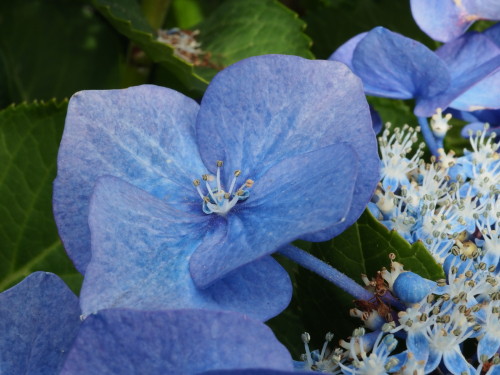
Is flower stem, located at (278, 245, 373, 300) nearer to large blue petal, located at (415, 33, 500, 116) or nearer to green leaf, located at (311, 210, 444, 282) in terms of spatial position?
green leaf, located at (311, 210, 444, 282)

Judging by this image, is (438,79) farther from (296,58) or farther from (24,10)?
(24,10)

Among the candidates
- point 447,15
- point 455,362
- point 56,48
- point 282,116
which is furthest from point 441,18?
point 56,48

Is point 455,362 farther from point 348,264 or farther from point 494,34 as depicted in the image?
point 494,34

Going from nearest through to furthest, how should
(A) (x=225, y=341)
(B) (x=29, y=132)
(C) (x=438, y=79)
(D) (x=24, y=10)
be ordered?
(A) (x=225, y=341) < (C) (x=438, y=79) < (B) (x=29, y=132) < (D) (x=24, y=10)

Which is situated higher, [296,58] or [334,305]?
[296,58]

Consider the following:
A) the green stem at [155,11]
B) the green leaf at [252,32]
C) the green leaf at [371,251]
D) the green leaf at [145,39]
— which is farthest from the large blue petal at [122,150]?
the green stem at [155,11]

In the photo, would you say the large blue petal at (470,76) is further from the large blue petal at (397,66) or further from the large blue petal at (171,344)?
the large blue petal at (171,344)

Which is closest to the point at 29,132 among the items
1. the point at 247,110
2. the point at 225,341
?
the point at 247,110
